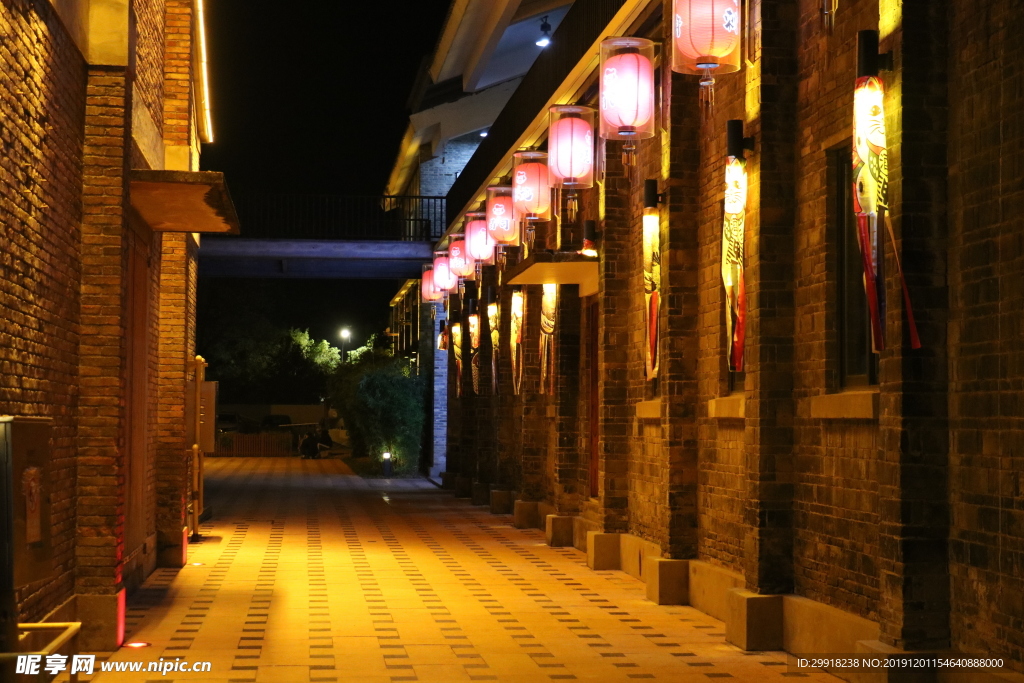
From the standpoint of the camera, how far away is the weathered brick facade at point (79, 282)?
7.04m

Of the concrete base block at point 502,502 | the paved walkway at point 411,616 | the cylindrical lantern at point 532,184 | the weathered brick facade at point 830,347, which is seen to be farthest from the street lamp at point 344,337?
the weathered brick facade at point 830,347

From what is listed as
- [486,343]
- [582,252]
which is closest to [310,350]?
[486,343]

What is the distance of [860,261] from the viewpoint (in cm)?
844

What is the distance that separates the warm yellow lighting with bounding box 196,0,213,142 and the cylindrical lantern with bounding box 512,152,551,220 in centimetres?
450

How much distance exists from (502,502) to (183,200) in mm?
11764

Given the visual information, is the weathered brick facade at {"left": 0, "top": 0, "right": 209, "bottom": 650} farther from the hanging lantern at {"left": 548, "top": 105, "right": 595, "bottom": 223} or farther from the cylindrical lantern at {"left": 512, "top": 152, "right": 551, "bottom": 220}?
the cylindrical lantern at {"left": 512, "top": 152, "right": 551, "bottom": 220}

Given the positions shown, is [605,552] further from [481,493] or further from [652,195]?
[481,493]

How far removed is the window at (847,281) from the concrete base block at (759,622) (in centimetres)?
174

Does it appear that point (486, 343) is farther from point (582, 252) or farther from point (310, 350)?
point (310, 350)

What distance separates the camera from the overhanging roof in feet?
31.2

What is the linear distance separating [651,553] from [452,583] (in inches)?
81.4

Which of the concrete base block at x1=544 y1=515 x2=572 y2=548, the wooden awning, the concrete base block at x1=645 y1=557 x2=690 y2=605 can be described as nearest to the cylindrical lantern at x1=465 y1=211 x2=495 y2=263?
the wooden awning

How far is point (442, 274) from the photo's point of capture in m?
24.2

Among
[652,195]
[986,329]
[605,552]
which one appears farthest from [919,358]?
[605,552]
